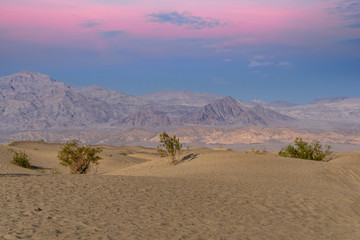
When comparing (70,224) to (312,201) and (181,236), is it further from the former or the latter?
(312,201)

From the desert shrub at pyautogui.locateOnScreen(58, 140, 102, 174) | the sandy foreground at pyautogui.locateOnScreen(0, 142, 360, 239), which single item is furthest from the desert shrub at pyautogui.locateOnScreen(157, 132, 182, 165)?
the sandy foreground at pyautogui.locateOnScreen(0, 142, 360, 239)

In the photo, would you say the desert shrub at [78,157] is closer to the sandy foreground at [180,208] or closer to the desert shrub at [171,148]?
the desert shrub at [171,148]

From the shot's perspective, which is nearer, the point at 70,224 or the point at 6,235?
the point at 6,235

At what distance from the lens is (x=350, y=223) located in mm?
14562

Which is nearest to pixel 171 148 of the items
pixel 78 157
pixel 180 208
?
pixel 78 157

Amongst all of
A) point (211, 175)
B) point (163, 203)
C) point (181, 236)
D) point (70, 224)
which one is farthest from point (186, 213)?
point (211, 175)

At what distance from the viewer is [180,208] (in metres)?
14.2

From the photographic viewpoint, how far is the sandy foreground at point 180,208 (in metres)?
11.2

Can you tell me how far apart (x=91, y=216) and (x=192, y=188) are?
650 cm

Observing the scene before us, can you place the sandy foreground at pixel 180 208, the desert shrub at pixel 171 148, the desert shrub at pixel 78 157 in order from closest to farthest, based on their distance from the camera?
1. the sandy foreground at pixel 180 208
2. the desert shrub at pixel 78 157
3. the desert shrub at pixel 171 148

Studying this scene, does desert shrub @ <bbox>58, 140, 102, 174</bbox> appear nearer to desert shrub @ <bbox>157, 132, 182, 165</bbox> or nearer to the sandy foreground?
desert shrub @ <bbox>157, 132, 182, 165</bbox>

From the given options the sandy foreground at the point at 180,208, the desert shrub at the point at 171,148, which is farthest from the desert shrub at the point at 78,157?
the sandy foreground at the point at 180,208

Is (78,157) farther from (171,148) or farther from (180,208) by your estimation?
(180,208)

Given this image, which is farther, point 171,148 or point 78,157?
point 171,148
